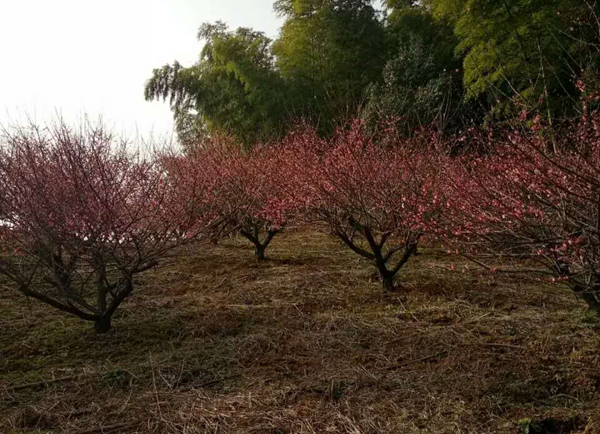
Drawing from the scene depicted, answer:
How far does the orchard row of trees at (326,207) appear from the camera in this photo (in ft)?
11.3

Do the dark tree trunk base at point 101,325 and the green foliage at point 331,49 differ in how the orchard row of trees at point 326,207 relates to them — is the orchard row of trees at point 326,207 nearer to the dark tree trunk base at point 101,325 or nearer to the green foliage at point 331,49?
the dark tree trunk base at point 101,325

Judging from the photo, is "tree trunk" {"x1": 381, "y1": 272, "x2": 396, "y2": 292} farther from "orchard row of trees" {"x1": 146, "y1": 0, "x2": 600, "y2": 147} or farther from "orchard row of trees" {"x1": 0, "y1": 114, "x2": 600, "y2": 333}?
"orchard row of trees" {"x1": 146, "y1": 0, "x2": 600, "y2": 147}

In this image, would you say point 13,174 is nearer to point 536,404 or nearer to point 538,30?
point 536,404

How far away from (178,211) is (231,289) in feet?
5.66

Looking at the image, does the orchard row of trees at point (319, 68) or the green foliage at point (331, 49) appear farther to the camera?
the green foliage at point (331, 49)

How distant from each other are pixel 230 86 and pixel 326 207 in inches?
385

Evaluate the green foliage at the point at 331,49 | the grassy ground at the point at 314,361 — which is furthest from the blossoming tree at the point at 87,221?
the green foliage at the point at 331,49

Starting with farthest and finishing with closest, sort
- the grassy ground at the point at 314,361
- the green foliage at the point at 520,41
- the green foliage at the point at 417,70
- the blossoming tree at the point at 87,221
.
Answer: the green foliage at the point at 417,70, the green foliage at the point at 520,41, the blossoming tree at the point at 87,221, the grassy ground at the point at 314,361

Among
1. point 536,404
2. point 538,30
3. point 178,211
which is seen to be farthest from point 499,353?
point 538,30

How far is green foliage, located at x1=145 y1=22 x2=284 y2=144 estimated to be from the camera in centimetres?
1377

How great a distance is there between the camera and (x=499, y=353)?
387 centimetres

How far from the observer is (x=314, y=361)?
3.90 metres

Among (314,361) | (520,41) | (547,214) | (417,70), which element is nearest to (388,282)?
(314,361)

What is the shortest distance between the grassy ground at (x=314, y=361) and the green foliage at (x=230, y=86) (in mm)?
8015
